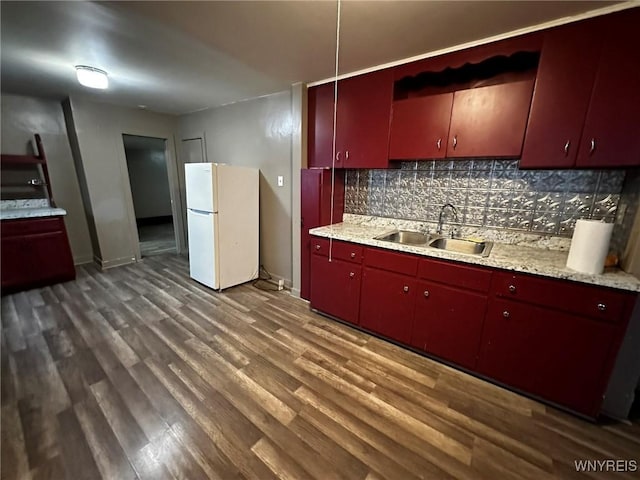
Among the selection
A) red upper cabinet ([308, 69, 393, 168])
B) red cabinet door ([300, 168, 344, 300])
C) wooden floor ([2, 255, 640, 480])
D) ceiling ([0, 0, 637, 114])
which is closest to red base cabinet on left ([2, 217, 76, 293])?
wooden floor ([2, 255, 640, 480])

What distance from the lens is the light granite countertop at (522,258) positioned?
1.42 meters

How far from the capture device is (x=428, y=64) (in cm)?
201

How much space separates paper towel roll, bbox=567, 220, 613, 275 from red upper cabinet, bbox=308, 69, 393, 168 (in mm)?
1397

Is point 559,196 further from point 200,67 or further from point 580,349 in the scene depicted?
point 200,67

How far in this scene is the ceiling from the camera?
4.82 feet

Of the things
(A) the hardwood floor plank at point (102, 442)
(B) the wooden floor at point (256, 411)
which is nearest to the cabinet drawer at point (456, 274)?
(B) the wooden floor at point (256, 411)

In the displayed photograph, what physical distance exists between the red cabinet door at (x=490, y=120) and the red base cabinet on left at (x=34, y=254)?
4584mm

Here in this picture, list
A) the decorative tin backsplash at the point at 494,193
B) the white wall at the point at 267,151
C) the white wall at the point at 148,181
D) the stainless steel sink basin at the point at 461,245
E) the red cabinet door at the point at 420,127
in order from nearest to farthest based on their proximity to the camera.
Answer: the decorative tin backsplash at the point at 494,193 < the red cabinet door at the point at 420,127 < the stainless steel sink basin at the point at 461,245 < the white wall at the point at 267,151 < the white wall at the point at 148,181

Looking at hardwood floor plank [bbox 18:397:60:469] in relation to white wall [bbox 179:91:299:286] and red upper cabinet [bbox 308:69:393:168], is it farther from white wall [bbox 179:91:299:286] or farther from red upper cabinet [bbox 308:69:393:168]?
red upper cabinet [bbox 308:69:393:168]

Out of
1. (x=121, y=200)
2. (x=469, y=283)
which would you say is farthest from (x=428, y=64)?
(x=121, y=200)

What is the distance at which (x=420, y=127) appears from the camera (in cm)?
207

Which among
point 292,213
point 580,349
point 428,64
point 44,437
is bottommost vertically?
point 44,437

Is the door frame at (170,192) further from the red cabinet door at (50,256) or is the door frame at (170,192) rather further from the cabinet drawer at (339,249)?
the cabinet drawer at (339,249)

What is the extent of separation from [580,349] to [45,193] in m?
5.96
